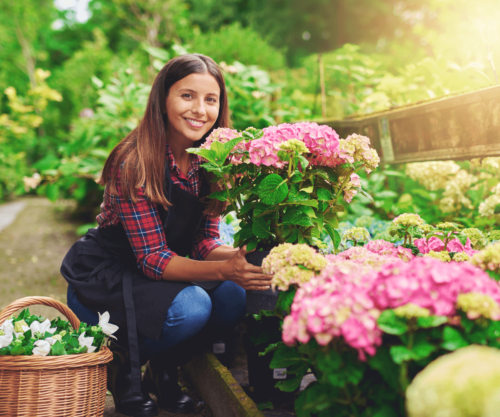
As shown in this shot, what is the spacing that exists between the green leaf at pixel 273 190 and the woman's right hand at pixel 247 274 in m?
0.25

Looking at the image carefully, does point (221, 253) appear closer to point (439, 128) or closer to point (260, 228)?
point (260, 228)

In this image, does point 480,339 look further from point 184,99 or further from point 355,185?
point 184,99

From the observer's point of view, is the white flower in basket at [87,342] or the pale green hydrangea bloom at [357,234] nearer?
the white flower in basket at [87,342]

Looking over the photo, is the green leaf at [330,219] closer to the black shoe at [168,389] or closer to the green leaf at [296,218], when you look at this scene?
the green leaf at [296,218]

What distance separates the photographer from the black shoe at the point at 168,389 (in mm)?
1775

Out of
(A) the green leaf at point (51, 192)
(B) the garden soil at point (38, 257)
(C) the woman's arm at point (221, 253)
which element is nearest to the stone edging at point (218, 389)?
(B) the garden soil at point (38, 257)

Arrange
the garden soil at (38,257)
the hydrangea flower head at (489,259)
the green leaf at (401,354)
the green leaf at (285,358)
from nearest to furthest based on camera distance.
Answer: the green leaf at (401,354)
the hydrangea flower head at (489,259)
the green leaf at (285,358)
the garden soil at (38,257)

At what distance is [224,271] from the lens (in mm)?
1486

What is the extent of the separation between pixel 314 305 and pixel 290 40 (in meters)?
11.6

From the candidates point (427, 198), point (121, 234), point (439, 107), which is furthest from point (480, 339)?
point (427, 198)

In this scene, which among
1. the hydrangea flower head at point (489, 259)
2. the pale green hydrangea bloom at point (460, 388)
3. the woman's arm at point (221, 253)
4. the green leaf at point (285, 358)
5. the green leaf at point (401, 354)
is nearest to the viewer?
the pale green hydrangea bloom at point (460, 388)

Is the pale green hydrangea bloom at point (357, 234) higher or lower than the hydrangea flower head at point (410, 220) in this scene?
lower

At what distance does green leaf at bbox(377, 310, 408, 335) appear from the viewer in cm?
80

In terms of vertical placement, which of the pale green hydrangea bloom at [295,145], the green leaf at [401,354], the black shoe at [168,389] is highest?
the pale green hydrangea bloom at [295,145]
